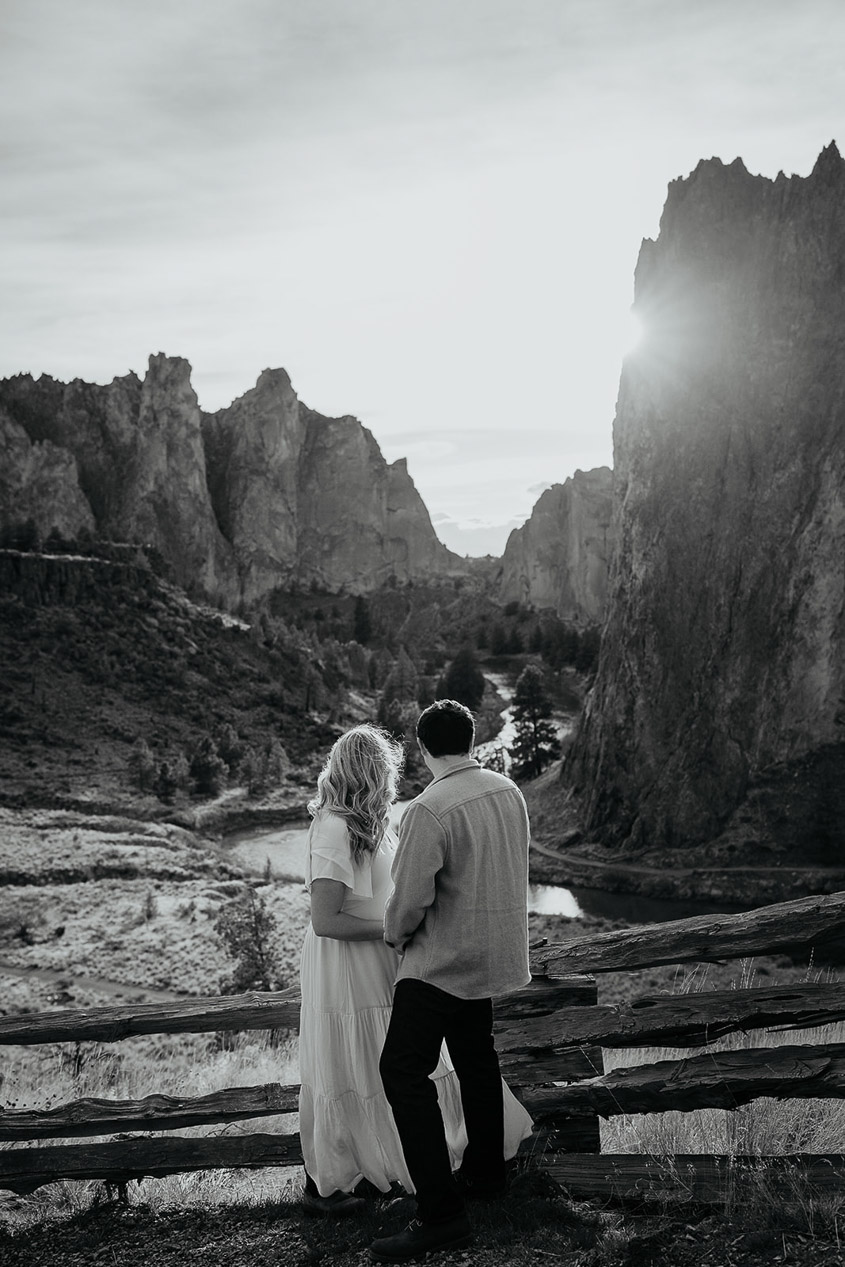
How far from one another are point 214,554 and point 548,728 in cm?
11719

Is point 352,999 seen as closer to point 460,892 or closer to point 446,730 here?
point 460,892

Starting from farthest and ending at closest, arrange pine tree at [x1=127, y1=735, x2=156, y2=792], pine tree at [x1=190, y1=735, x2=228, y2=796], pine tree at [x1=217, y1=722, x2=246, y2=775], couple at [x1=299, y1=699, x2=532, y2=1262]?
pine tree at [x1=217, y1=722, x2=246, y2=775] < pine tree at [x1=190, y1=735, x2=228, y2=796] < pine tree at [x1=127, y1=735, x2=156, y2=792] < couple at [x1=299, y1=699, x2=532, y2=1262]

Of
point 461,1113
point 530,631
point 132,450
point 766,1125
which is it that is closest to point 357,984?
point 461,1113

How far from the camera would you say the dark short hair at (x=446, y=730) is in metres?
4.29

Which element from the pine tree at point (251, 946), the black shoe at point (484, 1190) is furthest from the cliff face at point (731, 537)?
the black shoe at point (484, 1190)

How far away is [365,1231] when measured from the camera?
429 centimetres

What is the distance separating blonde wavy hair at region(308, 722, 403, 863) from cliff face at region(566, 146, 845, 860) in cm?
6281

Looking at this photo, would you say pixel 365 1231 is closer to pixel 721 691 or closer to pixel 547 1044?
pixel 547 1044

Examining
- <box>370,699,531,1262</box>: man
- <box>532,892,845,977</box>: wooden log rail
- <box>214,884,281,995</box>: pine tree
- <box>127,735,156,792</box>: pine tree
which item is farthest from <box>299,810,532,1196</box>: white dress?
<box>127,735,156,792</box>: pine tree

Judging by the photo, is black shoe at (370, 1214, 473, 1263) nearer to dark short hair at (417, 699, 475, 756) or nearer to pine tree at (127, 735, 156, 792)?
dark short hair at (417, 699, 475, 756)

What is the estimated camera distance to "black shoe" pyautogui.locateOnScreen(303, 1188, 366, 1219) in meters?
4.44

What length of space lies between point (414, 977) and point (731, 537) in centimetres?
7231

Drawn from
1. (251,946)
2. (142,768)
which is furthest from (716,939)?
(142,768)

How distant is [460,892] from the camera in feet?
13.7
